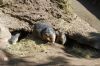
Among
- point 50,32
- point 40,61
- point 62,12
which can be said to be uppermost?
point 62,12

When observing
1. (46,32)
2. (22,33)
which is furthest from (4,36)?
(46,32)

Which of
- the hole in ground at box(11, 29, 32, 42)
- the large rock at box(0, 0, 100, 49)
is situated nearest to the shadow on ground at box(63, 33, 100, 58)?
the large rock at box(0, 0, 100, 49)

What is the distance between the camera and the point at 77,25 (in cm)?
1096

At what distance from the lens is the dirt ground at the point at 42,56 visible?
344 inches

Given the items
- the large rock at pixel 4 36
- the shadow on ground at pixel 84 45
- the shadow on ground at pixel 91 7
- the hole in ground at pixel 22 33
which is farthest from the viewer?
the shadow on ground at pixel 91 7

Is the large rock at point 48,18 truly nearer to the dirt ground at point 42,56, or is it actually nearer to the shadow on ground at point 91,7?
the dirt ground at point 42,56

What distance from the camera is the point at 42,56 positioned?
919 centimetres

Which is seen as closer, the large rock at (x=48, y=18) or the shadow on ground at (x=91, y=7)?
the large rock at (x=48, y=18)

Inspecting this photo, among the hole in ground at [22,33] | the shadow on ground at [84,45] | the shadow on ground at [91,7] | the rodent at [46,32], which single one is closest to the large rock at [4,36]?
the hole in ground at [22,33]

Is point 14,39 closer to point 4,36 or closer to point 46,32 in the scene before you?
point 4,36

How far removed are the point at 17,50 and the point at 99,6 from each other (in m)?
5.15

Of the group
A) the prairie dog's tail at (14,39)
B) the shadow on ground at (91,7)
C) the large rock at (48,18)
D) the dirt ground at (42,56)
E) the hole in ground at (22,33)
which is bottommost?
the dirt ground at (42,56)

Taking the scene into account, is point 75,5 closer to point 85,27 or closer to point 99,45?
point 85,27

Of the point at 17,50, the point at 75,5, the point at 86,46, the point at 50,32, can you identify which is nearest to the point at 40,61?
the point at 17,50
